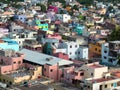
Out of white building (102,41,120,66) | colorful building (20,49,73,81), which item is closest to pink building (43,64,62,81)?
colorful building (20,49,73,81)

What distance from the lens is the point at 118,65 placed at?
24.2 meters

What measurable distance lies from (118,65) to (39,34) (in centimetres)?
815

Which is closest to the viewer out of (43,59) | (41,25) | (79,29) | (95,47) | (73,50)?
(43,59)

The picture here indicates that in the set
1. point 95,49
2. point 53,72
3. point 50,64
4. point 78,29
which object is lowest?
point 95,49

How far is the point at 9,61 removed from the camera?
20.5 metres

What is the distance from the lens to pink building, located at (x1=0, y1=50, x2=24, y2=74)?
20125 mm

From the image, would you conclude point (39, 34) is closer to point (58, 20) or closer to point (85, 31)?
point (85, 31)

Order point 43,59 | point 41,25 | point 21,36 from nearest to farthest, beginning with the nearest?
point 43,59, point 21,36, point 41,25

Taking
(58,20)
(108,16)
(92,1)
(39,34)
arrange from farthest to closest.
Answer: (92,1) → (108,16) → (58,20) → (39,34)

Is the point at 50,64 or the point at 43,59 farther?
the point at 43,59

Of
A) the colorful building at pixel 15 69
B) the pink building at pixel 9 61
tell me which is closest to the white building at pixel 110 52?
the colorful building at pixel 15 69

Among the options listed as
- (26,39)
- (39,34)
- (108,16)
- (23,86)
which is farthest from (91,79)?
(108,16)

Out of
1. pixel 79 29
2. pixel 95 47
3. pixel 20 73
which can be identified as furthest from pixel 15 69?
pixel 79 29

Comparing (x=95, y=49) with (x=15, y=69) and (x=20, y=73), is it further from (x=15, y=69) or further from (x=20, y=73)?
(x=20, y=73)
